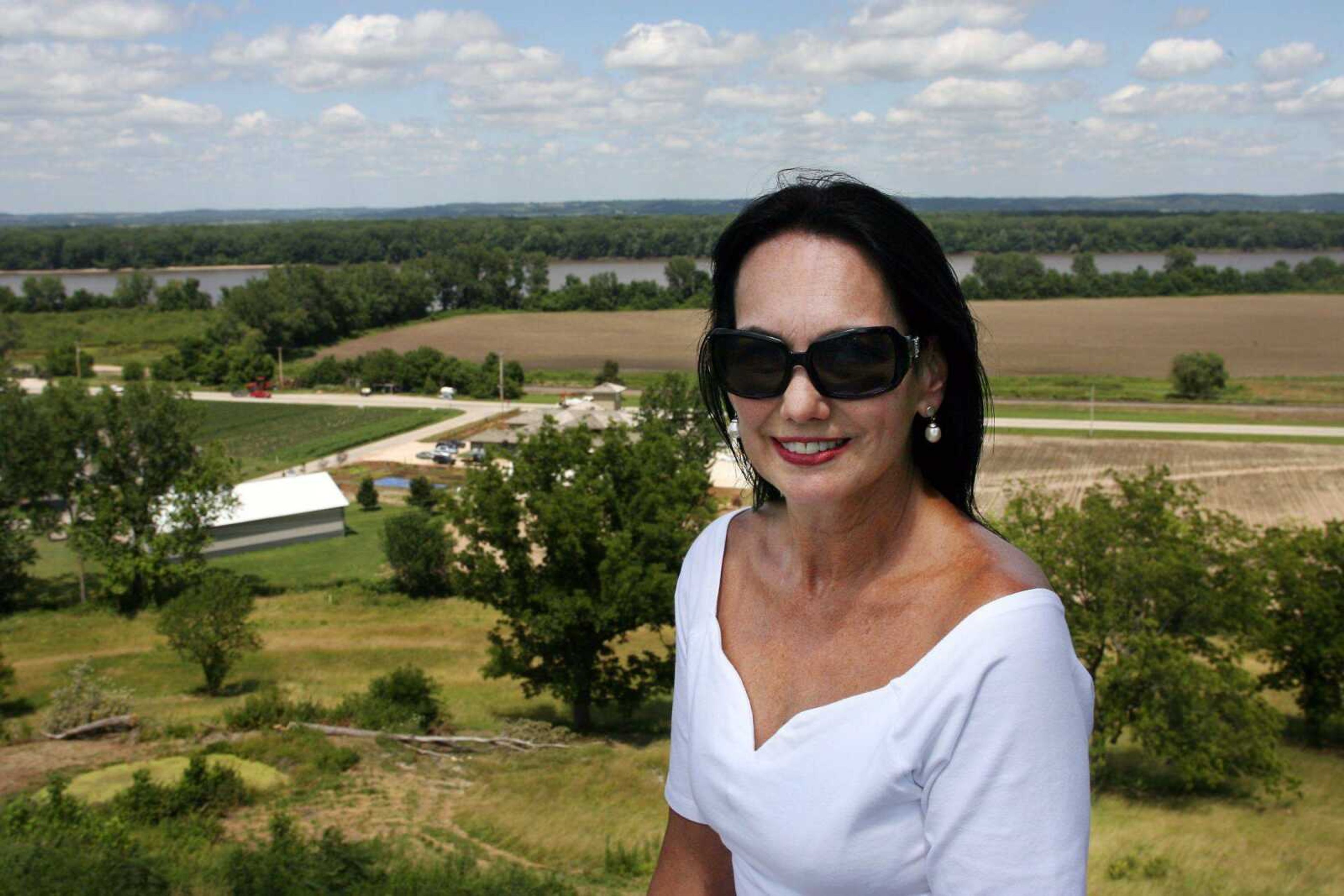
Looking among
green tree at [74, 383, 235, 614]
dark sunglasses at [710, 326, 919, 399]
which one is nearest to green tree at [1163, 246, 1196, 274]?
green tree at [74, 383, 235, 614]

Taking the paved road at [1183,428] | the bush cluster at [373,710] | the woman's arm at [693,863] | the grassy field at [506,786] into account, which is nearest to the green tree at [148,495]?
the grassy field at [506,786]

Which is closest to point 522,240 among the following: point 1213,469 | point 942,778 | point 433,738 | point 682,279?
point 682,279

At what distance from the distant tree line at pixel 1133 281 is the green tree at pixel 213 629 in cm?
9222

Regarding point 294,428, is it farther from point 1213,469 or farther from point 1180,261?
point 1180,261

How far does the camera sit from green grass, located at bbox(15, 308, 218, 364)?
87500 mm

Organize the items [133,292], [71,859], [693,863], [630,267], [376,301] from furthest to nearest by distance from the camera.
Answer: [630,267] → [133,292] → [376,301] → [71,859] → [693,863]

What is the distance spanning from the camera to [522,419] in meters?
58.3

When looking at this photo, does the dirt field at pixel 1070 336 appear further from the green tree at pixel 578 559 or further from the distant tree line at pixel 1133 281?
the green tree at pixel 578 559

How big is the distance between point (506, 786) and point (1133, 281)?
11145 cm

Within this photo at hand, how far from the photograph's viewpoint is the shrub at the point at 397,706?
752 inches

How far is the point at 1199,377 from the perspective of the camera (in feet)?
207

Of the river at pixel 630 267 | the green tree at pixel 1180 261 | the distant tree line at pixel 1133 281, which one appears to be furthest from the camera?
the river at pixel 630 267

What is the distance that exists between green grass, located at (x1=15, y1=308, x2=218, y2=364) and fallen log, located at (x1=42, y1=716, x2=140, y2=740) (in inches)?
2822

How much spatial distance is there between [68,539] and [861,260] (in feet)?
133
